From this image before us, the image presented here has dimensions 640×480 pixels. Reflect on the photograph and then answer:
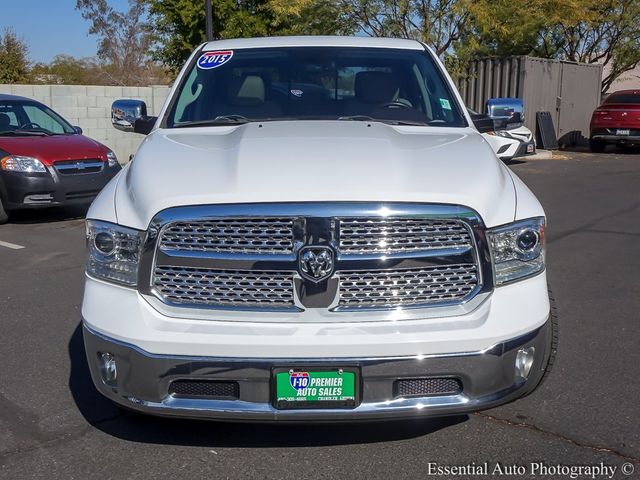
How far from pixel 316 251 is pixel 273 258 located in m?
0.18

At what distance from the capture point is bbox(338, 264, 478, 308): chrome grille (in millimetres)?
3105

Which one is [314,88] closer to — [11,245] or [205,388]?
[205,388]

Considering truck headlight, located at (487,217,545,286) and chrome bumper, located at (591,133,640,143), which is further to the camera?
chrome bumper, located at (591,133,640,143)

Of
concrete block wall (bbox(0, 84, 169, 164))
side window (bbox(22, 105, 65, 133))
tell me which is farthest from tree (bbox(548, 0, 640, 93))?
side window (bbox(22, 105, 65, 133))

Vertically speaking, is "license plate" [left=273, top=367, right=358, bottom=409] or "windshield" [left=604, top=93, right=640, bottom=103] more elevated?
"windshield" [left=604, top=93, right=640, bottom=103]

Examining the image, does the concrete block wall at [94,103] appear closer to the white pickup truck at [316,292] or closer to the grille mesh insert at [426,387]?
the white pickup truck at [316,292]

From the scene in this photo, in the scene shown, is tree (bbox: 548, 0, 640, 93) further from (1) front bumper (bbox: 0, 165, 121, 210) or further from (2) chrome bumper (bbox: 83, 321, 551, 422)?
(2) chrome bumper (bbox: 83, 321, 551, 422)

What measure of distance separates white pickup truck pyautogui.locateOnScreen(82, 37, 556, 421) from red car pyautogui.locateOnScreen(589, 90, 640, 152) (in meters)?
18.1

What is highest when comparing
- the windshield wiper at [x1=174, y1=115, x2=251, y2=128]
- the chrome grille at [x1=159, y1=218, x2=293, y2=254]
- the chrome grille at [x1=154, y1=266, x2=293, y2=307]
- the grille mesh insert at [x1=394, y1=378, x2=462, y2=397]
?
the windshield wiper at [x1=174, y1=115, x2=251, y2=128]

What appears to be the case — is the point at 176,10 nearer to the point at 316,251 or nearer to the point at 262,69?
the point at 262,69

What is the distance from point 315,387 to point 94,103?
48.8 ft

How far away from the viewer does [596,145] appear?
2105 centimetres

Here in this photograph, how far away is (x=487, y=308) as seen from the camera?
3.11 meters

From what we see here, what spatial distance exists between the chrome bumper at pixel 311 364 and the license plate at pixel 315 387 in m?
0.03
